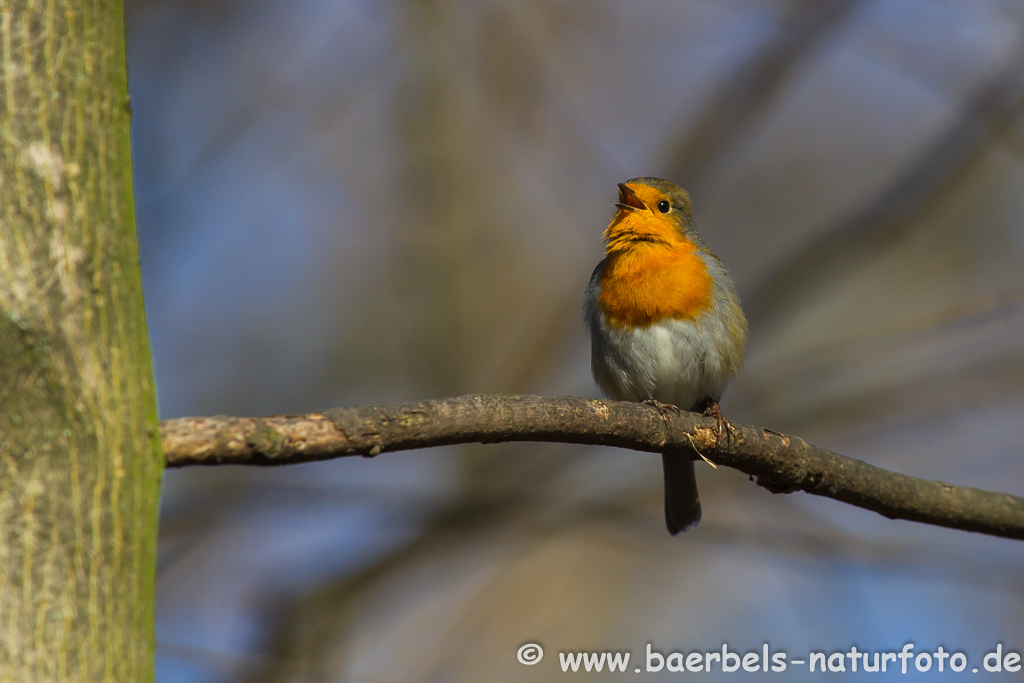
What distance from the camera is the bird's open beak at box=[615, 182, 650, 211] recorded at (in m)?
5.12

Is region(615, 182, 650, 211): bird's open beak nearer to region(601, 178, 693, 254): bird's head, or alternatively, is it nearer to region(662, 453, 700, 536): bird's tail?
region(601, 178, 693, 254): bird's head

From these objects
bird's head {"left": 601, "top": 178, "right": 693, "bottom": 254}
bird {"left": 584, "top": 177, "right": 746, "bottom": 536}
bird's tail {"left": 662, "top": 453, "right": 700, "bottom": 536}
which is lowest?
bird's tail {"left": 662, "top": 453, "right": 700, "bottom": 536}

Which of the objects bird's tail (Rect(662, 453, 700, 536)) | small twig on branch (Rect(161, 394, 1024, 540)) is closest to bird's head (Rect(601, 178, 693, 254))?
bird's tail (Rect(662, 453, 700, 536))

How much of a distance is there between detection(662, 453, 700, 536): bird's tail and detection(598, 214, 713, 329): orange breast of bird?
0.94 m

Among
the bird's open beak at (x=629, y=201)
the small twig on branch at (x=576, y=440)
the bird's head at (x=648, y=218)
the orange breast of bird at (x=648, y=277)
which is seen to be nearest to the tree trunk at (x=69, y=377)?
the small twig on branch at (x=576, y=440)

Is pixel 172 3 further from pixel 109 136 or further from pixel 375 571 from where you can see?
pixel 109 136

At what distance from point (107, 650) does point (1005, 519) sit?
2.88 m

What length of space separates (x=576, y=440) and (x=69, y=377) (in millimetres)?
1450

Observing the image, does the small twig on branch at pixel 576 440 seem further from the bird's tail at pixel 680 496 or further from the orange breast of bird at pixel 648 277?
the bird's tail at pixel 680 496

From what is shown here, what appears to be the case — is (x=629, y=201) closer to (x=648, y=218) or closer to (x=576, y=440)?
(x=648, y=218)

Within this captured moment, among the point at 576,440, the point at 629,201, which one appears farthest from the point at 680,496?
the point at 576,440

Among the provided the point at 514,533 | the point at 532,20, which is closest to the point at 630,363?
the point at 514,533

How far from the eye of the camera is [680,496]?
17.0 feet

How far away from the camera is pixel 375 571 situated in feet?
17.1
